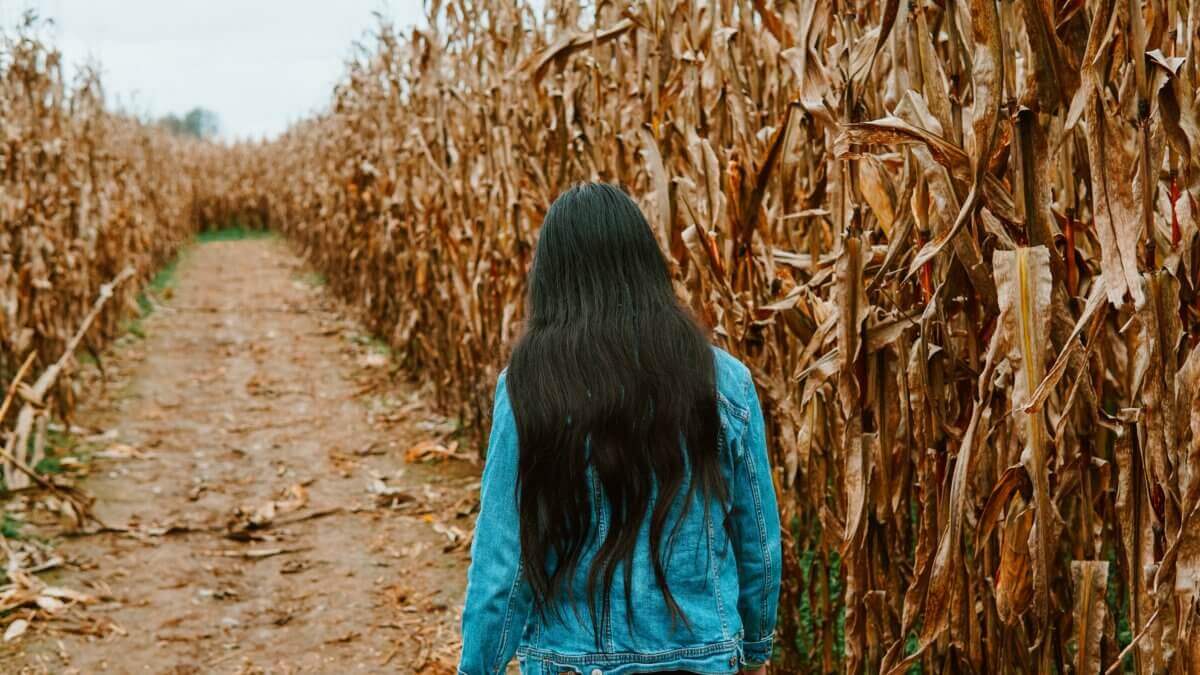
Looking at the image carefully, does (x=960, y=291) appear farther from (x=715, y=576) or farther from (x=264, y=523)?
(x=264, y=523)

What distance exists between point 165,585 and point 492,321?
1.96 metres

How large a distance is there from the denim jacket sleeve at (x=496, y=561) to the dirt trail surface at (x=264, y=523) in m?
2.07

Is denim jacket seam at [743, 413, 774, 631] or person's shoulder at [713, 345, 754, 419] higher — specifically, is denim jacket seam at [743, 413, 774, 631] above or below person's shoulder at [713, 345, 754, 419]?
below

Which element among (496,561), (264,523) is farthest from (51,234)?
(496,561)

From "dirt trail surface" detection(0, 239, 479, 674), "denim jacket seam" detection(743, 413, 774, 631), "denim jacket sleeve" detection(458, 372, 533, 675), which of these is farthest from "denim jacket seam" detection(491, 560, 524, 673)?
"dirt trail surface" detection(0, 239, 479, 674)

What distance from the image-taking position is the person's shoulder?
6.30 ft

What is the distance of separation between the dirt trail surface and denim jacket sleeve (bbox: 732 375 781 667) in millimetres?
2054

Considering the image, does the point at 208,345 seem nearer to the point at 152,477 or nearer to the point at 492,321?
the point at 152,477

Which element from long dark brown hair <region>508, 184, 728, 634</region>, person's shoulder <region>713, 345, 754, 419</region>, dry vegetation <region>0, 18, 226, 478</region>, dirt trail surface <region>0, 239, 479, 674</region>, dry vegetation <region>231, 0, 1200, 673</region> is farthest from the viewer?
dry vegetation <region>0, 18, 226, 478</region>

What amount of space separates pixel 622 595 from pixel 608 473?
22 centimetres

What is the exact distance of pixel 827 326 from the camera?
7.47 ft

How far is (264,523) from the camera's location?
17.7 feet

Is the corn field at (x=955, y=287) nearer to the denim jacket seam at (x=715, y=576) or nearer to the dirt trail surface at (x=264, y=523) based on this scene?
the denim jacket seam at (x=715, y=576)

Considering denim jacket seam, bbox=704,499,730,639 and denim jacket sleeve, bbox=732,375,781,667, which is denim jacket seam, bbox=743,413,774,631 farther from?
denim jacket seam, bbox=704,499,730,639
